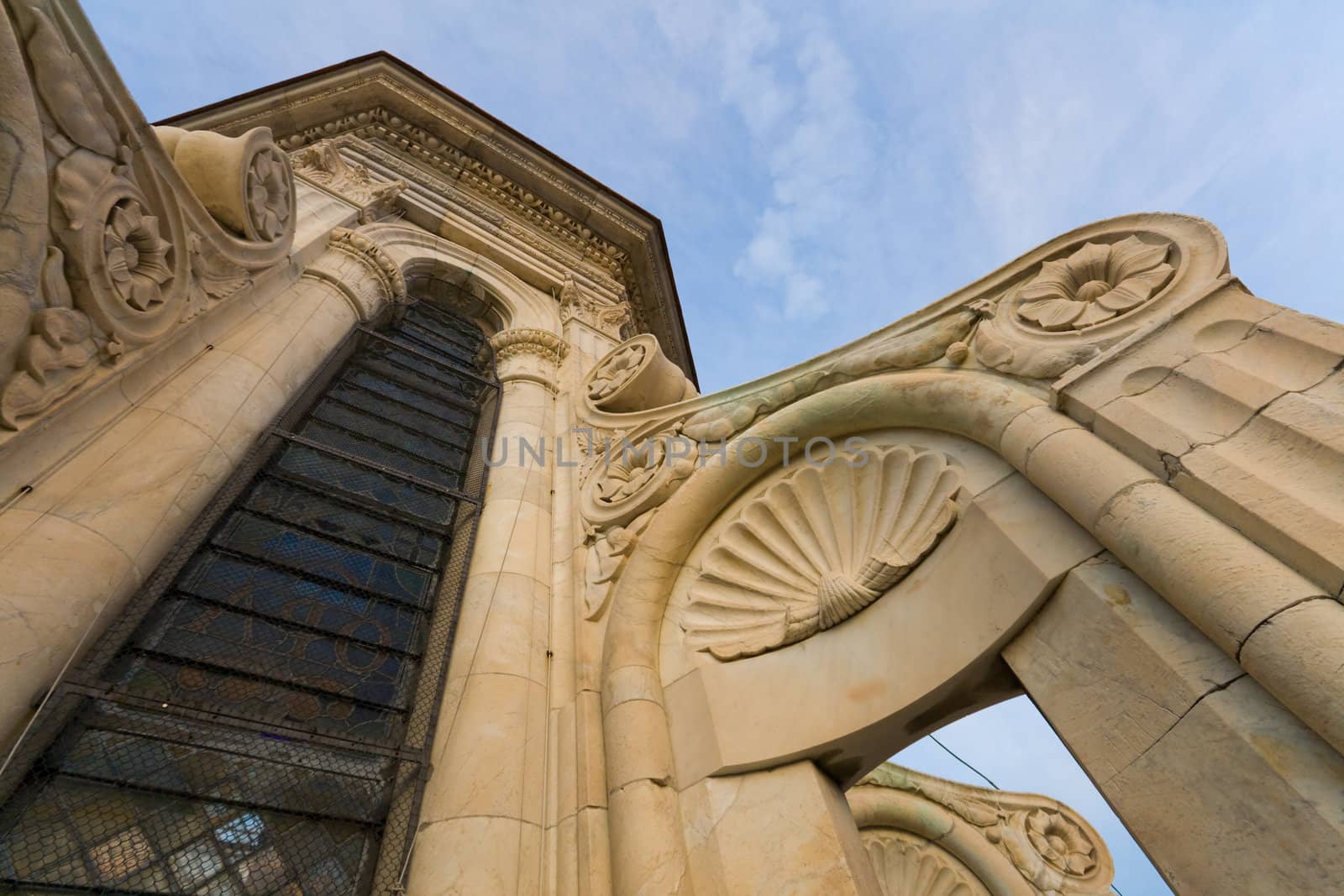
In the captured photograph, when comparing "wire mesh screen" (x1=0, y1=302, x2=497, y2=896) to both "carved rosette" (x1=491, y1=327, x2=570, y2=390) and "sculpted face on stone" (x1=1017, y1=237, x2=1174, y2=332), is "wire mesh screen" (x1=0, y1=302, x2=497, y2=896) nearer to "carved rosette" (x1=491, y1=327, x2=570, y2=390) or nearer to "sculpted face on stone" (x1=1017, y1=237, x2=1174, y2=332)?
"carved rosette" (x1=491, y1=327, x2=570, y2=390)

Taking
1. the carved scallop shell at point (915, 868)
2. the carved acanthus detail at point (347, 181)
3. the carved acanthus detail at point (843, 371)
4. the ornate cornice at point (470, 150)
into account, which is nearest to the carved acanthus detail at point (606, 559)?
the carved acanthus detail at point (843, 371)

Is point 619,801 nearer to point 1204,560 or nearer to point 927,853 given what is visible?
point 1204,560

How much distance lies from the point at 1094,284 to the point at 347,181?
8188 mm

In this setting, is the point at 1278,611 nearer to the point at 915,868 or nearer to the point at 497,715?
the point at 497,715

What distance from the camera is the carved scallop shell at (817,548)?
3215mm

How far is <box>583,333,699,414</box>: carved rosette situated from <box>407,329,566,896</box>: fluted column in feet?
2.96

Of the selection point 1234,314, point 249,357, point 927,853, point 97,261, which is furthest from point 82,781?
point 927,853

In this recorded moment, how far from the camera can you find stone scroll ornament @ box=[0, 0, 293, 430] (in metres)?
2.25

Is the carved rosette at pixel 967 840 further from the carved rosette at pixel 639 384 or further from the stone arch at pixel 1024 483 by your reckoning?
the carved rosette at pixel 639 384

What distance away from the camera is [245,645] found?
11.0 feet

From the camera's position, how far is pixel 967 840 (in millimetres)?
6836

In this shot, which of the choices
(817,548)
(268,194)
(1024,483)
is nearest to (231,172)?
(268,194)

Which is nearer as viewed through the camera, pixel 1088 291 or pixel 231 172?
pixel 1088 291

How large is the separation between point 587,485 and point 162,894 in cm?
329
